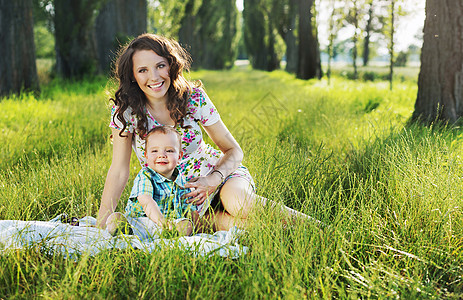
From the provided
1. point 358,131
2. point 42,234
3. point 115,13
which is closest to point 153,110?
point 42,234

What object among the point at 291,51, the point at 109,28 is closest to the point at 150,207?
the point at 109,28

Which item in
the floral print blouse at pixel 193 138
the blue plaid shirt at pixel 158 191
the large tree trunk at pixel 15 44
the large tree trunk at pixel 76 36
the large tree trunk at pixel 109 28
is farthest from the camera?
the large tree trunk at pixel 109 28

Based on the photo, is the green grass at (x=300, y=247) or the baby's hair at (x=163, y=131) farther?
the baby's hair at (x=163, y=131)

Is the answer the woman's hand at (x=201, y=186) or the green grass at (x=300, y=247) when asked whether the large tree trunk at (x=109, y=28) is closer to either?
the green grass at (x=300, y=247)

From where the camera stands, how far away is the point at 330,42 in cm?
1426

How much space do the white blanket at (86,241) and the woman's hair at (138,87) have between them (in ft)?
2.28

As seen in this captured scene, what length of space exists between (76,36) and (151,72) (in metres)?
8.42

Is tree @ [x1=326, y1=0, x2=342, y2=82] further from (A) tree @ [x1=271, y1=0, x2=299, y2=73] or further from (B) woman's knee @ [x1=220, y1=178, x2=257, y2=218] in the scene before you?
(B) woman's knee @ [x1=220, y1=178, x2=257, y2=218]

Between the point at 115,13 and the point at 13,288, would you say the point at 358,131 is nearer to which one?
the point at 13,288

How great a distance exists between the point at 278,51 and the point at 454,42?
95.8 ft

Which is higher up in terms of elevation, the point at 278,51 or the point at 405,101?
the point at 278,51

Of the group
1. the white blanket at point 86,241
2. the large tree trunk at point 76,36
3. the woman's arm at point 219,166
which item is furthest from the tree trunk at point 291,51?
the white blanket at point 86,241

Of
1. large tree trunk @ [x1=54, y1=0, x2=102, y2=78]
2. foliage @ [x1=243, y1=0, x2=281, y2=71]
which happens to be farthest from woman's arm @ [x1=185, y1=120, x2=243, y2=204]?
foliage @ [x1=243, y1=0, x2=281, y2=71]

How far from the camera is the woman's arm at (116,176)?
7.87 feet
